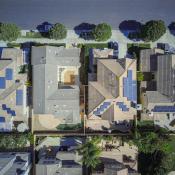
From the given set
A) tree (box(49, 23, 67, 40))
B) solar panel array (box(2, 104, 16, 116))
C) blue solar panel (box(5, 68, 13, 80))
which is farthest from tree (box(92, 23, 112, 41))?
solar panel array (box(2, 104, 16, 116))

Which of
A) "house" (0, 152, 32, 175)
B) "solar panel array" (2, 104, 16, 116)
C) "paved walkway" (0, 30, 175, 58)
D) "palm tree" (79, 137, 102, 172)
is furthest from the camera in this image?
"paved walkway" (0, 30, 175, 58)

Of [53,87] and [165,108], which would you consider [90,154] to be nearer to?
[53,87]

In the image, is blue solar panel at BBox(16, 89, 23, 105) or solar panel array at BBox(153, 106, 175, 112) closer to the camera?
blue solar panel at BBox(16, 89, 23, 105)

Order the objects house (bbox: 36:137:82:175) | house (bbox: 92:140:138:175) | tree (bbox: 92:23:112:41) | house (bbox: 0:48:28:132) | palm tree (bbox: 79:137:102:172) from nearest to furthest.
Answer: house (bbox: 36:137:82:175) < palm tree (bbox: 79:137:102:172) < house (bbox: 0:48:28:132) < tree (bbox: 92:23:112:41) < house (bbox: 92:140:138:175)

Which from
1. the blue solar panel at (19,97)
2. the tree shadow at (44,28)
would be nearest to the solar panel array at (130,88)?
the tree shadow at (44,28)

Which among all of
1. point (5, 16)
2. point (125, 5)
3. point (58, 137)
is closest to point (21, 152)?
point (58, 137)

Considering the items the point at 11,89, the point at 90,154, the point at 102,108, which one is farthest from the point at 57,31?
the point at 90,154

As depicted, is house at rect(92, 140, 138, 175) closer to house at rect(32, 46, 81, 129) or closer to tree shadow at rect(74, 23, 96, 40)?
house at rect(32, 46, 81, 129)

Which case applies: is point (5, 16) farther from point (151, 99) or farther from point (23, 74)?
point (151, 99)
